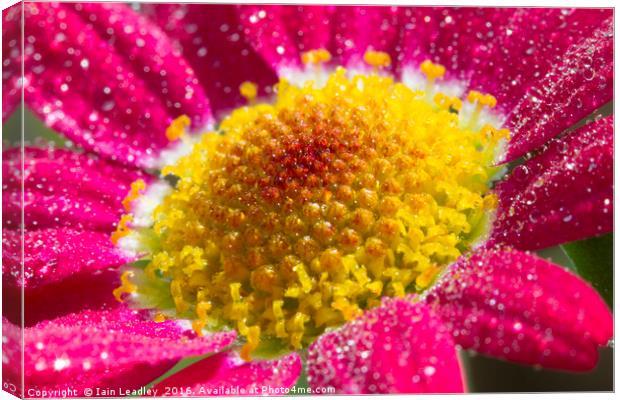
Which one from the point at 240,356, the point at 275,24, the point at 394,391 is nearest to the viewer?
the point at 394,391

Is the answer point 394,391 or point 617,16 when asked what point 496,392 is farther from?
point 617,16

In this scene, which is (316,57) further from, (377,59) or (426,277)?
(426,277)

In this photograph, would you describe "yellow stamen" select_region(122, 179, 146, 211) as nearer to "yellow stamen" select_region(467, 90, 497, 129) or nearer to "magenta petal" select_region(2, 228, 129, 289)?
"magenta petal" select_region(2, 228, 129, 289)

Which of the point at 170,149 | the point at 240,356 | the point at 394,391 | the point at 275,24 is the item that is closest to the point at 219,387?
the point at 240,356

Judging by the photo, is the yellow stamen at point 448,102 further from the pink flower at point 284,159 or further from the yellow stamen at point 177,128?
the yellow stamen at point 177,128

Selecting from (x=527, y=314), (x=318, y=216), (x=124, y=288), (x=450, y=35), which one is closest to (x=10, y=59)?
(x=124, y=288)

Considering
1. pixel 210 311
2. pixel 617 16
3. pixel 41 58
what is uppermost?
pixel 41 58

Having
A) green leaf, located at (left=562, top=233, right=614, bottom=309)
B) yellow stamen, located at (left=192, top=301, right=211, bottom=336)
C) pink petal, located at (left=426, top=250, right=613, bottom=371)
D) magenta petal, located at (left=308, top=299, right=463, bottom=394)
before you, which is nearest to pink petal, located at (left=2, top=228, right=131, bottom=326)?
yellow stamen, located at (left=192, top=301, right=211, bottom=336)
